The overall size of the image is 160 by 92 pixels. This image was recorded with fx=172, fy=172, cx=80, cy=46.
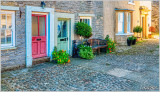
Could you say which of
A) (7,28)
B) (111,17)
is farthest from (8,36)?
(111,17)

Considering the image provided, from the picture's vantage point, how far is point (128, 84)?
19.0ft

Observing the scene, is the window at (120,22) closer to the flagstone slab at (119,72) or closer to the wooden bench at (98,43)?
the wooden bench at (98,43)

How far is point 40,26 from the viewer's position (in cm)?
882

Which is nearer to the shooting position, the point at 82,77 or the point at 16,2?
the point at 82,77

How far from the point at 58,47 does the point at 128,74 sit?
4315 mm

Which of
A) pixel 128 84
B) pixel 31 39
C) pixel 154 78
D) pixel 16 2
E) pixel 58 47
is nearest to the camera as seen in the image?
pixel 128 84

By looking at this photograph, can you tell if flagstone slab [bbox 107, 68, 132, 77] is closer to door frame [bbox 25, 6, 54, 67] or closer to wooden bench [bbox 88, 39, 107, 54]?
door frame [bbox 25, 6, 54, 67]

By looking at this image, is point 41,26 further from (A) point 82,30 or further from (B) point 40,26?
(A) point 82,30

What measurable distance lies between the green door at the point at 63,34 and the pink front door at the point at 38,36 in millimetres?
1048

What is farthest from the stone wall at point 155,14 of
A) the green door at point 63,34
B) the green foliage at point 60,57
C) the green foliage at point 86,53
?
the green foliage at point 60,57

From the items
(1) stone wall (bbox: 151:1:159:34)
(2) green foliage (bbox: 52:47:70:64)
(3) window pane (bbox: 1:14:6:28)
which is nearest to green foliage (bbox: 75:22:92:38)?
(2) green foliage (bbox: 52:47:70:64)

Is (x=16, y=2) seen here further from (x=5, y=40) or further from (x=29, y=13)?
(x=5, y=40)

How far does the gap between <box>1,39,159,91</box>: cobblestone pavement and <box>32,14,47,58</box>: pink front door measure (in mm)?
739

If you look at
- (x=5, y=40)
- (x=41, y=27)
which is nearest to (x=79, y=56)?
(x=41, y=27)
